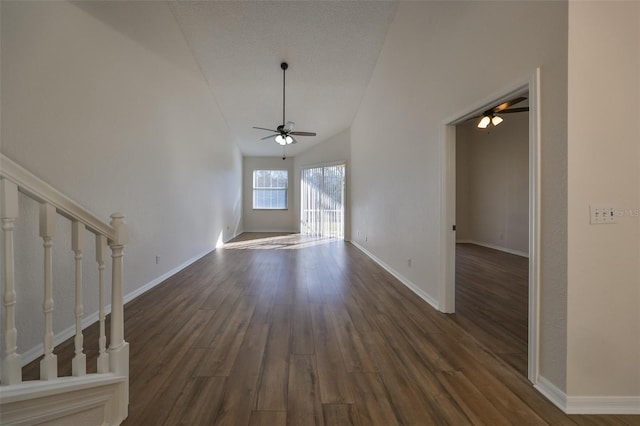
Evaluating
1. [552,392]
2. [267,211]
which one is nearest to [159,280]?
[552,392]

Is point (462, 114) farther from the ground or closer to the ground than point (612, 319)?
farther from the ground

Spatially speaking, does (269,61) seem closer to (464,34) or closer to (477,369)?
(464,34)

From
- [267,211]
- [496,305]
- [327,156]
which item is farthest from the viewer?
[267,211]

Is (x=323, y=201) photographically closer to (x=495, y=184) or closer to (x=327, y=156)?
(x=327, y=156)

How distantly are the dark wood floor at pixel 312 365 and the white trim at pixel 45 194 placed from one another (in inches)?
39.3

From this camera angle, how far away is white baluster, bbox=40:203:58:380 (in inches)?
47.0

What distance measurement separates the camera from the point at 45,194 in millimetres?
1175

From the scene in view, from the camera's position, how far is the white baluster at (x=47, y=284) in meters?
1.19

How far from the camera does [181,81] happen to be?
14.2 ft

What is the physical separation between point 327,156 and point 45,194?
7.80 meters

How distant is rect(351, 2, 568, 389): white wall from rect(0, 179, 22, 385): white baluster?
8.50 ft

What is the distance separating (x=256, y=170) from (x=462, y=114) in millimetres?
8840

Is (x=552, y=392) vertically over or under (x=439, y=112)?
under

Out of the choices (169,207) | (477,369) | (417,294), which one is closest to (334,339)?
(477,369)
